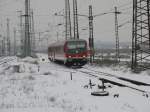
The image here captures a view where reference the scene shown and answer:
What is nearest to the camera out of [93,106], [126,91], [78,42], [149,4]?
[93,106]

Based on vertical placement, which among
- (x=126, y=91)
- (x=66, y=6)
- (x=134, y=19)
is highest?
(x=66, y=6)

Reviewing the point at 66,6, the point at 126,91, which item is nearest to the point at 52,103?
the point at 126,91

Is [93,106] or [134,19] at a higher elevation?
[134,19]

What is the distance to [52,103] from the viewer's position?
12188mm

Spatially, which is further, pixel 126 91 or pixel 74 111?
pixel 126 91

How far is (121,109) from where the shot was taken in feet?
35.5

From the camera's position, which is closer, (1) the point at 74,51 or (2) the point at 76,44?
(1) the point at 74,51

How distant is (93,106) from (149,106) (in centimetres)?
188

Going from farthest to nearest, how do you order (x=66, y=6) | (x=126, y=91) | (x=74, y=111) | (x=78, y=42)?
(x=66, y=6)
(x=78, y=42)
(x=126, y=91)
(x=74, y=111)

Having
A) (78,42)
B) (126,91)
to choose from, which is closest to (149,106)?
(126,91)

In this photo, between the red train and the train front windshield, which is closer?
the red train

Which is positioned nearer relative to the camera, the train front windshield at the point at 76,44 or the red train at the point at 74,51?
the red train at the point at 74,51

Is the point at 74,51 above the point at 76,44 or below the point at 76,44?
below

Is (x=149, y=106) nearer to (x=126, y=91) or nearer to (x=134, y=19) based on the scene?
(x=126, y=91)
